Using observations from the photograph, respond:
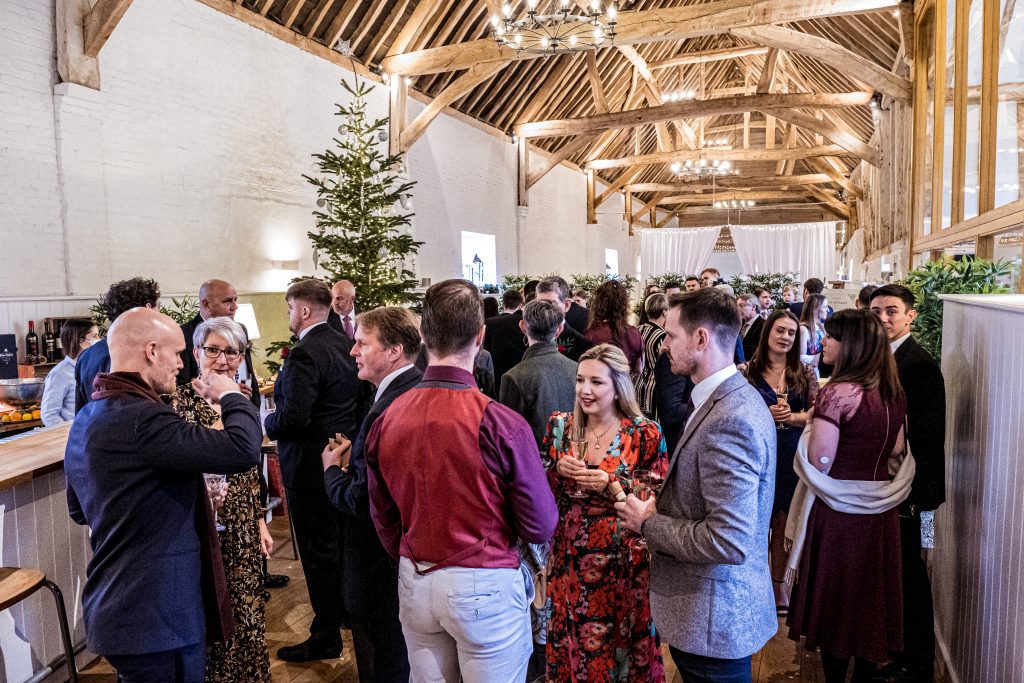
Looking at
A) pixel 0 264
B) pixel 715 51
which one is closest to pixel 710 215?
pixel 715 51

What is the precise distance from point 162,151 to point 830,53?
310 inches

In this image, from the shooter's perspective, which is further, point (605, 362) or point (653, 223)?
point (653, 223)

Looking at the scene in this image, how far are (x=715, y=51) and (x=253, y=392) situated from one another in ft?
42.8

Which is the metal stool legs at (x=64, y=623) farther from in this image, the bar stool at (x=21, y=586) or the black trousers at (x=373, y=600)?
the black trousers at (x=373, y=600)

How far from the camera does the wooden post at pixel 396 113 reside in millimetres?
10117

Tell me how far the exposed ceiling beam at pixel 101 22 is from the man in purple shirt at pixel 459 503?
5.51 m

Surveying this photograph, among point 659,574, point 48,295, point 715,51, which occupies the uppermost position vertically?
point 715,51


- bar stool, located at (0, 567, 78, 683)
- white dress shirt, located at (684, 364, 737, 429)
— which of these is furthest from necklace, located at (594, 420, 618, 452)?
bar stool, located at (0, 567, 78, 683)

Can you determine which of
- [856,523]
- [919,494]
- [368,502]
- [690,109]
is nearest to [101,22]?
[368,502]

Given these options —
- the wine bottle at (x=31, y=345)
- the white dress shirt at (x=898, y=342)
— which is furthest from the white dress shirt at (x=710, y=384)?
the wine bottle at (x=31, y=345)

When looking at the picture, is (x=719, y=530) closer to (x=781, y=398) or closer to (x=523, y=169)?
(x=781, y=398)

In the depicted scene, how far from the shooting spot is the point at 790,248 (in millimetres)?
19500

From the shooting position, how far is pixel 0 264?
5.29 meters

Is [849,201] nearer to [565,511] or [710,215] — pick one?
[710,215]
